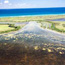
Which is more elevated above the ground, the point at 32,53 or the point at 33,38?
the point at 33,38

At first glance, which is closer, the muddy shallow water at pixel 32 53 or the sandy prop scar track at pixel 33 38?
the muddy shallow water at pixel 32 53

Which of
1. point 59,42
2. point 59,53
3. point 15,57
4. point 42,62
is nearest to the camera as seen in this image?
point 42,62

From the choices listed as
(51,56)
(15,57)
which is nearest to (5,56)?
(15,57)

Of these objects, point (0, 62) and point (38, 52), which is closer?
point (0, 62)

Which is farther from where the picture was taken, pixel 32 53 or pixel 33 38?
pixel 33 38

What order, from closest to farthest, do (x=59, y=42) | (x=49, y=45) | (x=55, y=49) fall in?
(x=55, y=49), (x=49, y=45), (x=59, y=42)

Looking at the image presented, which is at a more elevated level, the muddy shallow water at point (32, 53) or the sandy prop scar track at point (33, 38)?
the sandy prop scar track at point (33, 38)

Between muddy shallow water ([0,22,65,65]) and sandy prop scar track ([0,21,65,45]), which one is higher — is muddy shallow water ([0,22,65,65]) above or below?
below

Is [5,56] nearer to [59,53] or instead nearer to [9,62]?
[9,62]

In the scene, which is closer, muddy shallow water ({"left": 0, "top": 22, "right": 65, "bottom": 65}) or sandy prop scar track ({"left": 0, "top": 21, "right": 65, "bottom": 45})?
muddy shallow water ({"left": 0, "top": 22, "right": 65, "bottom": 65})

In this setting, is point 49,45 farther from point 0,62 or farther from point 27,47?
point 0,62
